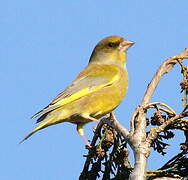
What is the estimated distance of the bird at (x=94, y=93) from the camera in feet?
24.2

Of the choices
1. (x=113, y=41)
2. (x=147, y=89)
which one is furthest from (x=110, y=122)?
(x=113, y=41)

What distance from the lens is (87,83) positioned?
8.20 meters

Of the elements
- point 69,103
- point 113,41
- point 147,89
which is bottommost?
point 147,89

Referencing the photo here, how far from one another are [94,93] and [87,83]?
26cm

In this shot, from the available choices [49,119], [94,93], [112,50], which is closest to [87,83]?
[94,93]

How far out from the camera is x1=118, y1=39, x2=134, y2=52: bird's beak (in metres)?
8.82

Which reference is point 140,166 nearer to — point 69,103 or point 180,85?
point 180,85

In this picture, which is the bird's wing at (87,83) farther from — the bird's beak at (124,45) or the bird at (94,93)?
the bird's beak at (124,45)

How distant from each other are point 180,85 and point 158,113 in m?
0.44

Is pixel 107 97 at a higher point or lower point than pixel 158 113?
higher

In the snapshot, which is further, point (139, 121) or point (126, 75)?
point (126, 75)

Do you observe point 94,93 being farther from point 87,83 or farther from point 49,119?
point 49,119

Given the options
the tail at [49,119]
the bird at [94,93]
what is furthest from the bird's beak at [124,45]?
the tail at [49,119]

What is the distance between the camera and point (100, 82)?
8.27m
